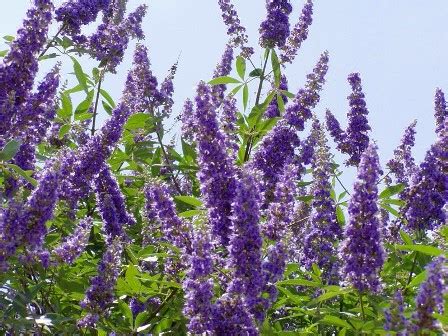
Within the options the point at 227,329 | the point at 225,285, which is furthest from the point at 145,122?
the point at 227,329

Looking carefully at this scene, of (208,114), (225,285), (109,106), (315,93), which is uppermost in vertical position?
(109,106)

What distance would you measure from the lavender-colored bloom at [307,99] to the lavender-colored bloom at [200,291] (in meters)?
2.74

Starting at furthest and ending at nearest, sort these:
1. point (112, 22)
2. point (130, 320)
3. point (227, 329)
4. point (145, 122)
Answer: point (112, 22), point (145, 122), point (130, 320), point (227, 329)

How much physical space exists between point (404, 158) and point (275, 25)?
93.7 inches

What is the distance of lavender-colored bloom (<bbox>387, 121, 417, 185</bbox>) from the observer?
8.70m

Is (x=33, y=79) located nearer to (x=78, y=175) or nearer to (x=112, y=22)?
(x=78, y=175)

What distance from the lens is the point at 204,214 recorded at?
434cm

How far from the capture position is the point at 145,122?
7418mm

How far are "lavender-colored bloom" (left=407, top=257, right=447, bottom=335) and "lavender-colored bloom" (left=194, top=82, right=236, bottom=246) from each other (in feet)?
5.16

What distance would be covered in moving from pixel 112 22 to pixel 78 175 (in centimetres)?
253

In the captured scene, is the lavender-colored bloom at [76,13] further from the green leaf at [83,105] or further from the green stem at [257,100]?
the green stem at [257,100]

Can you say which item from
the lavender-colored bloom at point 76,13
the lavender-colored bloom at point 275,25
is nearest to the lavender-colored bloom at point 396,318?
the lavender-colored bloom at point 76,13

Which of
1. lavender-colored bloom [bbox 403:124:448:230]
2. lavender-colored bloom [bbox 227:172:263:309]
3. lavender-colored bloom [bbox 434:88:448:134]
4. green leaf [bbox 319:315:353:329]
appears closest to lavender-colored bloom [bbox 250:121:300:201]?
lavender-colored bloom [bbox 403:124:448:230]

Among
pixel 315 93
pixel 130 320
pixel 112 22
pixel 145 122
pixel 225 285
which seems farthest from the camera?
pixel 112 22
